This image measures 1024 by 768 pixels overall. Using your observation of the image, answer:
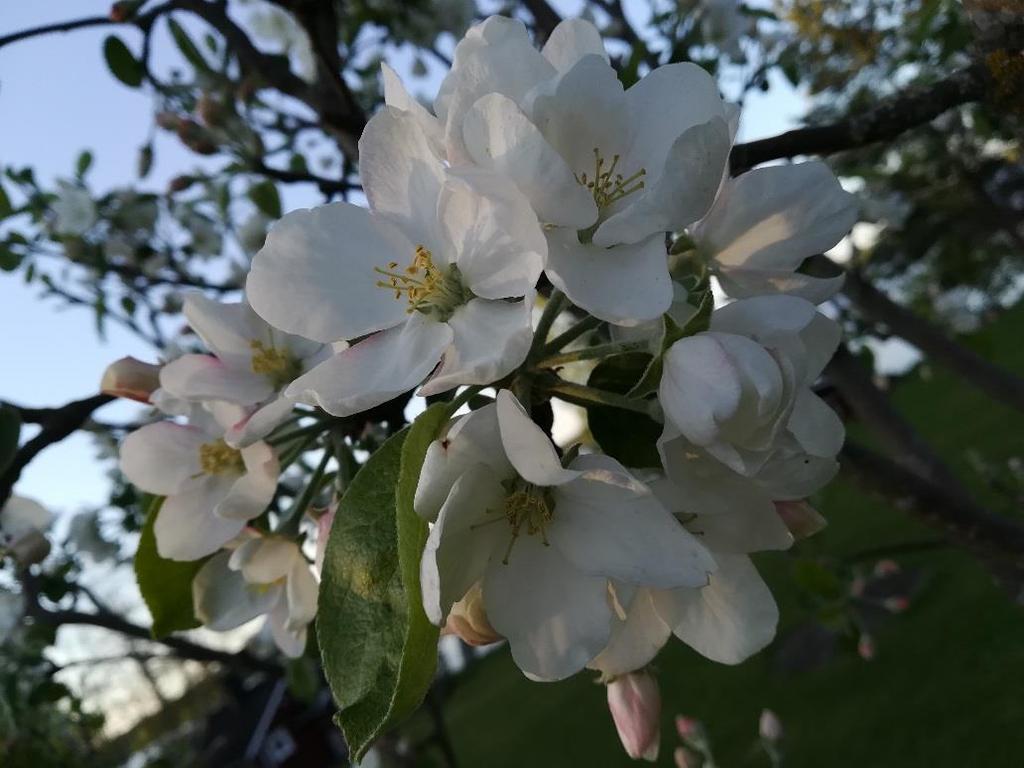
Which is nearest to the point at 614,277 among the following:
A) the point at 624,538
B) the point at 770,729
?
the point at 624,538

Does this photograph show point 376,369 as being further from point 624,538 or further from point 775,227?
point 775,227

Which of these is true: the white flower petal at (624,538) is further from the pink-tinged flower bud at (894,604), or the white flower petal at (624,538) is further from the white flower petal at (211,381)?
the pink-tinged flower bud at (894,604)

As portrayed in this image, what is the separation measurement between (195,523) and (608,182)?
0.52 meters

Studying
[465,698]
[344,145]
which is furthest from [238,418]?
[465,698]

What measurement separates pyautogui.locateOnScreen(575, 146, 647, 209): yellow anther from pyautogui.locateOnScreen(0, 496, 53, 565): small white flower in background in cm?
104

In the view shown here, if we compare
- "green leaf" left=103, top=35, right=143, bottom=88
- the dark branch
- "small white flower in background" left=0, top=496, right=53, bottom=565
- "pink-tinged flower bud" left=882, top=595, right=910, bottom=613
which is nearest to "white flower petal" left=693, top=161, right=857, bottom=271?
the dark branch

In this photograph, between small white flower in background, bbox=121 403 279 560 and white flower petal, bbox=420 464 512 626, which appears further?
small white flower in background, bbox=121 403 279 560

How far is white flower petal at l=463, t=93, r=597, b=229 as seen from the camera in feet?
1.81

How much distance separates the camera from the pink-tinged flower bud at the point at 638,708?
Answer: 74 cm

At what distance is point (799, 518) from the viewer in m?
0.70

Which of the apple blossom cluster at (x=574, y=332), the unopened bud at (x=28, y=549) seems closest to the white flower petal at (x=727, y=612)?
the apple blossom cluster at (x=574, y=332)

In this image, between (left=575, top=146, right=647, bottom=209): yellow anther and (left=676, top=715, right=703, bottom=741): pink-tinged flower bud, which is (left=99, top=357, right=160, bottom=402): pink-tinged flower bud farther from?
(left=676, top=715, right=703, bottom=741): pink-tinged flower bud

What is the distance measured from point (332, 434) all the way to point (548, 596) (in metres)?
0.31

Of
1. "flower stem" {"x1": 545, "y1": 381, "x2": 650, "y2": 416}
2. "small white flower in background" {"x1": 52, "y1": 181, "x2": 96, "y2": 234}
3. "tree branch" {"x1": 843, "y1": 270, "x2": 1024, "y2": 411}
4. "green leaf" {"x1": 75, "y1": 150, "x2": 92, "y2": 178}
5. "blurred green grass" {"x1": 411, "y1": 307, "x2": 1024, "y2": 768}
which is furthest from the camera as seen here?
"blurred green grass" {"x1": 411, "y1": 307, "x2": 1024, "y2": 768}
